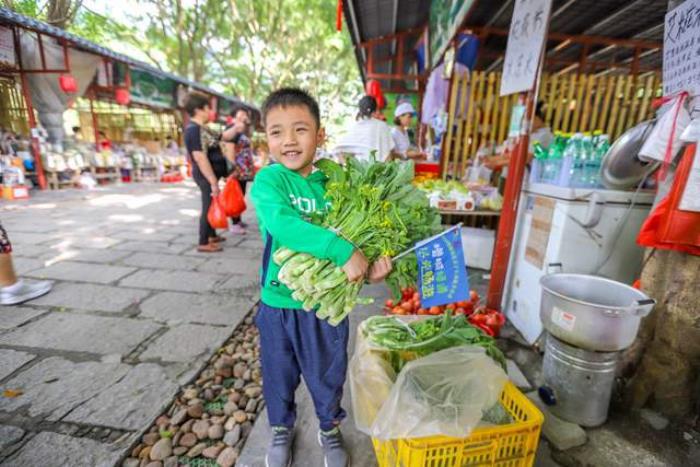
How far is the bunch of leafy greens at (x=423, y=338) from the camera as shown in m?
1.88

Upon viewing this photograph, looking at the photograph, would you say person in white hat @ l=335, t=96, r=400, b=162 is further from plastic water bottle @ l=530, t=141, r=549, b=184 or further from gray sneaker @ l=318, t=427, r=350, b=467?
gray sneaker @ l=318, t=427, r=350, b=467

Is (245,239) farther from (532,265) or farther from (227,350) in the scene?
(532,265)

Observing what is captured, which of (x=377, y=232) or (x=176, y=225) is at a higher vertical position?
(x=377, y=232)

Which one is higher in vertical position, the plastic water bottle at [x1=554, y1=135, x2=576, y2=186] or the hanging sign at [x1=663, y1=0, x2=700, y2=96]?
the hanging sign at [x1=663, y1=0, x2=700, y2=96]

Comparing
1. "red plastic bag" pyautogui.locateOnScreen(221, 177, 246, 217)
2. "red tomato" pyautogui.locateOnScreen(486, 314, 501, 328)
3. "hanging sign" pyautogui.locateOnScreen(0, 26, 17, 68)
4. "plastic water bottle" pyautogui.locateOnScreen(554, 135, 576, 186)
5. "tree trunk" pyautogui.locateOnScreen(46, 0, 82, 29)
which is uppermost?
"hanging sign" pyautogui.locateOnScreen(0, 26, 17, 68)

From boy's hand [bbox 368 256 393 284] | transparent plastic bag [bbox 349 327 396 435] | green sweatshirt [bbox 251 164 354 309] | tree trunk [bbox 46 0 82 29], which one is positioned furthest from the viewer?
tree trunk [bbox 46 0 82 29]

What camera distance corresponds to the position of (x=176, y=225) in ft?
22.3

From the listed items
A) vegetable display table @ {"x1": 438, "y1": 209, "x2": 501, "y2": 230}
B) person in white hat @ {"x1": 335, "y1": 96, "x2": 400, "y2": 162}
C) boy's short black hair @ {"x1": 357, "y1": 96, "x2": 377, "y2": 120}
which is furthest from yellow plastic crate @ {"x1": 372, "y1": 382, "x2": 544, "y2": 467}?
boy's short black hair @ {"x1": 357, "y1": 96, "x2": 377, "y2": 120}

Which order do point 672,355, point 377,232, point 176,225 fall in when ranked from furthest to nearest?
point 176,225, point 672,355, point 377,232

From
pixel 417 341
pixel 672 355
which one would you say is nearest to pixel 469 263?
pixel 672 355

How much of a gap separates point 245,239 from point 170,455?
4.46 meters

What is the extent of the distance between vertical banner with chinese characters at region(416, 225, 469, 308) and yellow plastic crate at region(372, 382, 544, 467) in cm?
58

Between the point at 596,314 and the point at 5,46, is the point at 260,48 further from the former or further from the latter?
the point at 596,314

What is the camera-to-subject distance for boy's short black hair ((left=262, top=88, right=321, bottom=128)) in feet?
4.99
